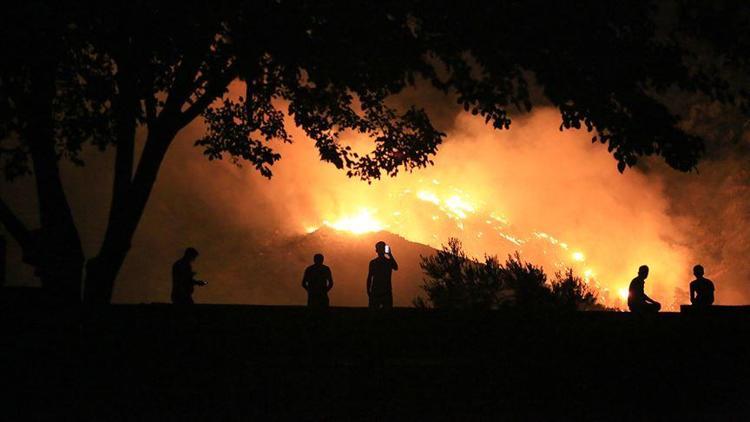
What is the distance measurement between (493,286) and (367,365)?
43.0ft

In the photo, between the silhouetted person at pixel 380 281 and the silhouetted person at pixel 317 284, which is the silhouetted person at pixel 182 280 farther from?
the silhouetted person at pixel 380 281

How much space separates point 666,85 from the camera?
34.9 ft

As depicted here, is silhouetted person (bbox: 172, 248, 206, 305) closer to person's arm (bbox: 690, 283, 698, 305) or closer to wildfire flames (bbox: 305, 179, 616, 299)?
person's arm (bbox: 690, 283, 698, 305)

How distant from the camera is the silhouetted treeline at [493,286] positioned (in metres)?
21.7

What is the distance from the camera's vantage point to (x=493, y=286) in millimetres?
22203

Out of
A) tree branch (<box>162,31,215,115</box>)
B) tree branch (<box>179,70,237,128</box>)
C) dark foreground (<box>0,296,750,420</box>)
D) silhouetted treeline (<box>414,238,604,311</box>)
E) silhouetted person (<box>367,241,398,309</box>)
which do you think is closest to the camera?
dark foreground (<box>0,296,750,420</box>)

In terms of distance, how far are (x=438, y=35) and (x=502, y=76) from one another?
107 cm

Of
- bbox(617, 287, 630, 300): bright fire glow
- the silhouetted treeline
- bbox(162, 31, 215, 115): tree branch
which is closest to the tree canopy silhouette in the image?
bbox(162, 31, 215, 115): tree branch

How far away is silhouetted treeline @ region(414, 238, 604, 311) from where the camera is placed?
21.7 m

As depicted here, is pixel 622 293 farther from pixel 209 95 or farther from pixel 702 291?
pixel 209 95

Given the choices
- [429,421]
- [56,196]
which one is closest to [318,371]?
[429,421]

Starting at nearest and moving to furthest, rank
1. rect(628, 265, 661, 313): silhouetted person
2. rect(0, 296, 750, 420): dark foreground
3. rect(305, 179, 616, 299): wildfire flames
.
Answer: rect(0, 296, 750, 420): dark foreground < rect(628, 265, 661, 313): silhouetted person < rect(305, 179, 616, 299): wildfire flames

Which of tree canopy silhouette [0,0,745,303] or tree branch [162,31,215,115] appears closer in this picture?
tree canopy silhouette [0,0,745,303]

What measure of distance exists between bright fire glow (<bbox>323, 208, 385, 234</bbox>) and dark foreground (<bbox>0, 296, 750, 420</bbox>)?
8216cm
